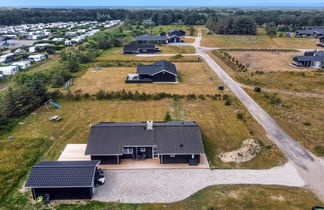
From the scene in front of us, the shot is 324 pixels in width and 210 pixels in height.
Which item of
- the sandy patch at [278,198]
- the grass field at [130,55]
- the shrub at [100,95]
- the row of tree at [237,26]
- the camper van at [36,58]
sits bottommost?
the sandy patch at [278,198]

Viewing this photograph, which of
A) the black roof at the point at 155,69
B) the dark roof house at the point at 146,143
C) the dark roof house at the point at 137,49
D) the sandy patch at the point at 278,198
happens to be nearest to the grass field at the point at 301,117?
the sandy patch at the point at 278,198

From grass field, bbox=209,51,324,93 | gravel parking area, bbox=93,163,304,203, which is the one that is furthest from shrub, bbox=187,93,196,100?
gravel parking area, bbox=93,163,304,203

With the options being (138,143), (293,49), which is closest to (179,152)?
(138,143)

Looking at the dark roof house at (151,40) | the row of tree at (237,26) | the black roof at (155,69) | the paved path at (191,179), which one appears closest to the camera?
the paved path at (191,179)

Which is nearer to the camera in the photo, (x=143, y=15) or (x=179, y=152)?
(x=179, y=152)

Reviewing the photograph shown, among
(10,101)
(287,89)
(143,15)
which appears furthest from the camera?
(143,15)

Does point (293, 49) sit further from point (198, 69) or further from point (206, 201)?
point (206, 201)

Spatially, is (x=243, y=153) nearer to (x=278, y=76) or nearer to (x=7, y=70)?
(x=278, y=76)

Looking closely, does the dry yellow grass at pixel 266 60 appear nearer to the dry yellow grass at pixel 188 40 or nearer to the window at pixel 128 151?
the dry yellow grass at pixel 188 40
